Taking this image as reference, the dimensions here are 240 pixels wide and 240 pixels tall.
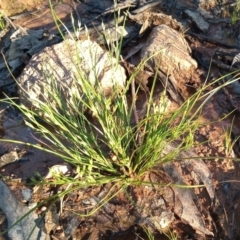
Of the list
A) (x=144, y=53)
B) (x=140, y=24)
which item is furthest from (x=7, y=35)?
(x=144, y=53)

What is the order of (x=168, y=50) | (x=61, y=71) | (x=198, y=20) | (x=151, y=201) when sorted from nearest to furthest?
(x=151, y=201), (x=61, y=71), (x=168, y=50), (x=198, y=20)

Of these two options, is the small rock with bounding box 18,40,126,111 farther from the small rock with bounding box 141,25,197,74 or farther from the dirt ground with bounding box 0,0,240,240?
the dirt ground with bounding box 0,0,240,240

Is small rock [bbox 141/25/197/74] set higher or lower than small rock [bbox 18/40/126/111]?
lower

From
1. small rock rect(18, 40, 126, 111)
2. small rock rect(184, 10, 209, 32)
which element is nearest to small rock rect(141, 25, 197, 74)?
small rock rect(18, 40, 126, 111)

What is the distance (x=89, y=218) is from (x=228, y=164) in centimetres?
108

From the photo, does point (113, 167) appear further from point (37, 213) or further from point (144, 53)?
point (144, 53)

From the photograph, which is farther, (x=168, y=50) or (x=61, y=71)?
(x=168, y=50)

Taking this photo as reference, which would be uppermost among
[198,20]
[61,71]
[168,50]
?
[61,71]

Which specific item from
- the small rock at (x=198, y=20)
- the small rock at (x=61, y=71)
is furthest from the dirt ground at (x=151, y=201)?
the small rock at (x=198, y=20)

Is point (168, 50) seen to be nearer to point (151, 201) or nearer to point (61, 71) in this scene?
point (61, 71)

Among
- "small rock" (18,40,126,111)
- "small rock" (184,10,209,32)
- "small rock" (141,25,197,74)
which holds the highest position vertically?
"small rock" (18,40,126,111)

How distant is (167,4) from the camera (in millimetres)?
5168

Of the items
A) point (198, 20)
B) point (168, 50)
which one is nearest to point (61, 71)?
point (168, 50)

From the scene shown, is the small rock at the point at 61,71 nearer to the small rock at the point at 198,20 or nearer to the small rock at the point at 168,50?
the small rock at the point at 168,50
